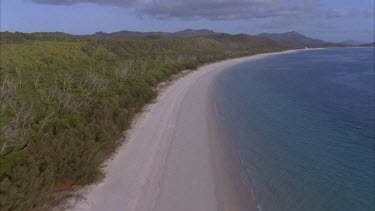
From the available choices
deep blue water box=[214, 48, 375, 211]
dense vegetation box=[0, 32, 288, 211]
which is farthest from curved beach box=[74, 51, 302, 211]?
deep blue water box=[214, 48, 375, 211]

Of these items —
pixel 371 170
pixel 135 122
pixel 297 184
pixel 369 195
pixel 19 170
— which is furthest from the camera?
pixel 135 122

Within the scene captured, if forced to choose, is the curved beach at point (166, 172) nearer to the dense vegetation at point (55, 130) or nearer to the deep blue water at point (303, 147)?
the dense vegetation at point (55, 130)

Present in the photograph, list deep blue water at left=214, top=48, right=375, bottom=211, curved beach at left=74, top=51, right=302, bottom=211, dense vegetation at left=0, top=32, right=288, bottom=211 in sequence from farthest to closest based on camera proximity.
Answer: deep blue water at left=214, top=48, right=375, bottom=211 < curved beach at left=74, top=51, right=302, bottom=211 < dense vegetation at left=0, top=32, right=288, bottom=211

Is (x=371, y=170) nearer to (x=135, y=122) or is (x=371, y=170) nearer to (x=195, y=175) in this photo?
(x=195, y=175)

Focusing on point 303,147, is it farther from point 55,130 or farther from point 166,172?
point 55,130

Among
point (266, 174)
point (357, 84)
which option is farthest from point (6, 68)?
point (357, 84)

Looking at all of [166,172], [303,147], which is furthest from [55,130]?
[303,147]

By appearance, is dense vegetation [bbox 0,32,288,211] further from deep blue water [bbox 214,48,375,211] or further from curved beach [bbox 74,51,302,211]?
deep blue water [bbox 214,48,375,211]
